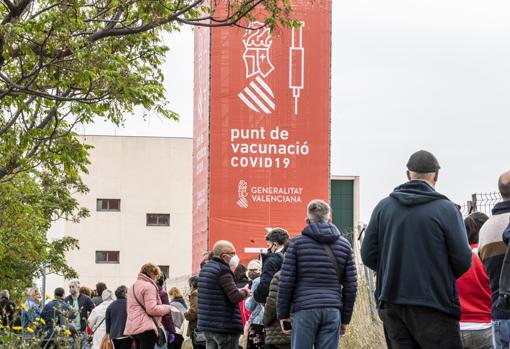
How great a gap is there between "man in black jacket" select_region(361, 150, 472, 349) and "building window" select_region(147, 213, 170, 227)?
6949 cm

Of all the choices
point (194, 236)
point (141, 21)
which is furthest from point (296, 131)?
point (141, 21)

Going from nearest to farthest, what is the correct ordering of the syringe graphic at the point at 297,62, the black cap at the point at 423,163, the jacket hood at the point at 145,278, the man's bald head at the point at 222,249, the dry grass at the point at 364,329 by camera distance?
the black cap at the point at 423,163
the man's bald head at the point at 222,249
the jacket hood at the point at 145,278
the dry grass at the point at 364,329
the syringe graphic at the point at 297,62

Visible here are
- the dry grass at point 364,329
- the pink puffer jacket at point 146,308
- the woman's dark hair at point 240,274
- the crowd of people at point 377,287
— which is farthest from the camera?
the woman's dark hair at point 240,274

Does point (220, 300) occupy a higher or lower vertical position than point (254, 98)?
lower

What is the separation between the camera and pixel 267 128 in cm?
4150

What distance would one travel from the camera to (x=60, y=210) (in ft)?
131

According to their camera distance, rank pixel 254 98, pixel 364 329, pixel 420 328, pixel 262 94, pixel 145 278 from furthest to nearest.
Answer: pixel 262 94, pixel 254 98, pixel 364 329, pixel 145 278, pixel 420 328

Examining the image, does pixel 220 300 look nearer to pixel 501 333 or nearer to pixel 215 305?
pixel 215 305

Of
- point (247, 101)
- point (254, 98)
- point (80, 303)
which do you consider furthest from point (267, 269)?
point (254, 98)

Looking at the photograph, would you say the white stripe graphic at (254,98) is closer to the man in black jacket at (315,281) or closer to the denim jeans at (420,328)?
the man in black jacket at (315,281)

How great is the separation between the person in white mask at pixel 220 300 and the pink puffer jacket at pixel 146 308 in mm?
1330

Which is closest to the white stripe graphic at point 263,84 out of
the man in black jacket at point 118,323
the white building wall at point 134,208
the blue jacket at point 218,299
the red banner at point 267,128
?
the red banner at point 267,128

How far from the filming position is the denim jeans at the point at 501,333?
7430 millimetres

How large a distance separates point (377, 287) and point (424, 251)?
474mm
